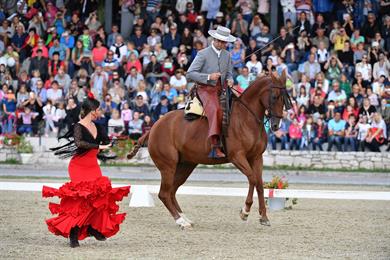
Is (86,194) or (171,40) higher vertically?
(171,40)

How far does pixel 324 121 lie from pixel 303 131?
0.58 m

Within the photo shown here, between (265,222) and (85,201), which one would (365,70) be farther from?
(85,201)

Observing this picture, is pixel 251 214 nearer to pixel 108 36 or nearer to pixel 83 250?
pixel 83 250

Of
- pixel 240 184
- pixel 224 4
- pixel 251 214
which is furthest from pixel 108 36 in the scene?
pixel 251 214

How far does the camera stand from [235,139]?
14195 millimetres

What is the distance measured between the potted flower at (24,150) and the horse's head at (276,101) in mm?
12777

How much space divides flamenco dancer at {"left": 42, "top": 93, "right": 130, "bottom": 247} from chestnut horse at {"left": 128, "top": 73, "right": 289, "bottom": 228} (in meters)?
2.43

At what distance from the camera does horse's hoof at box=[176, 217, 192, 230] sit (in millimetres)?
13883

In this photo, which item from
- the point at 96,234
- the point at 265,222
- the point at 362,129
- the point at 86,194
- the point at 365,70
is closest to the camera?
the point at 86,194

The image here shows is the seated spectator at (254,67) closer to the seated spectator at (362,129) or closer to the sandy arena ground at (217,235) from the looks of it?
the seated spectator at (362,129)

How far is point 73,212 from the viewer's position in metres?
11.5

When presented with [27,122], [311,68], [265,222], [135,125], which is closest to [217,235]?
[265,222]

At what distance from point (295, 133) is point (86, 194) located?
1496 cm

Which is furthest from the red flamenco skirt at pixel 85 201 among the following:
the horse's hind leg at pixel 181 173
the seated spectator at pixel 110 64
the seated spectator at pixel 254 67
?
the seated spectator at pixel 110 64
